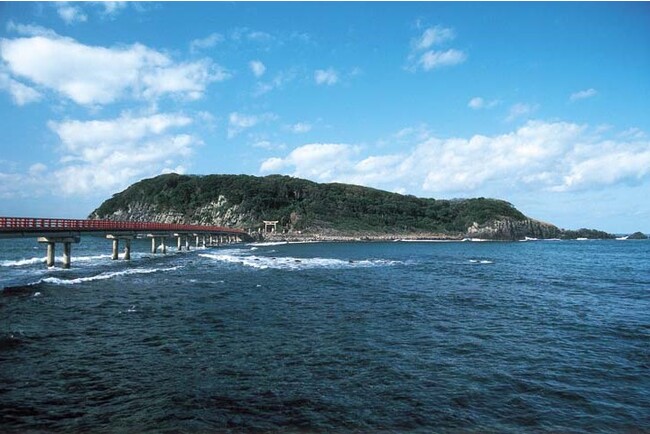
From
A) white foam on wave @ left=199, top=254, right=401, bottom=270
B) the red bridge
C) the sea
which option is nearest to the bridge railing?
the red bridge

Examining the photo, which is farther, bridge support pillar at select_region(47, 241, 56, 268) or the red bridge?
bridge support pillar at select_region(47, 241, 56, 268)

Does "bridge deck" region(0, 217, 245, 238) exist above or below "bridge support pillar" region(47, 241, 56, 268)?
above

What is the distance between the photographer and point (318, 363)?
53.0 ft

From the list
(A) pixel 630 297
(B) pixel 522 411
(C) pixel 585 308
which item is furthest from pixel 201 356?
(A) pixel 630 297

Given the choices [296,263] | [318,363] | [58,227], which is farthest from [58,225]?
[318,363]

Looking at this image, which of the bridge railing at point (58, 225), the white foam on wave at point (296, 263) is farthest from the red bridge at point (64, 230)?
the white foam on wave at point (296, 263)

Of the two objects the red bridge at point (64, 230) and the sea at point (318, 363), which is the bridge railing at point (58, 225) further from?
the sea at point (318, 363)

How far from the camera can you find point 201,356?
16.8 meters

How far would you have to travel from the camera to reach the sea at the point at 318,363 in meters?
11.6

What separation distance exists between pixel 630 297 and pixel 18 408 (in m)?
39.2

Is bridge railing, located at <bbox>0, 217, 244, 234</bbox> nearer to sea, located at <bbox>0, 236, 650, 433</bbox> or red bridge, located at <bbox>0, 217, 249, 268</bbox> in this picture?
red bridge, located at <bbox>0, 217, 249, 268</bbox>

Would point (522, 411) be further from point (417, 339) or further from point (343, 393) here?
point (417, 339)

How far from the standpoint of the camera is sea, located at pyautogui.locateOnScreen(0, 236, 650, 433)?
11641 mm

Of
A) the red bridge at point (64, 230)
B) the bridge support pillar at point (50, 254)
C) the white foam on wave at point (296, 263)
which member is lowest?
the white foam on wave at point (296, 263)
